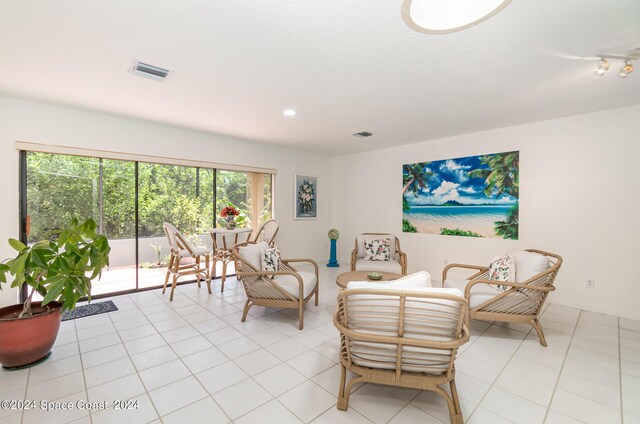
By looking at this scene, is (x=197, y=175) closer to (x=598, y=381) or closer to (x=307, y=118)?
(x=307, y=118)

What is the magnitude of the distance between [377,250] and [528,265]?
2072mm

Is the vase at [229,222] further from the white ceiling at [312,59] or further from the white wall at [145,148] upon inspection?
the white ceiling at [312,59]

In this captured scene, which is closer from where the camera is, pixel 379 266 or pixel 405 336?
pixel 405 336

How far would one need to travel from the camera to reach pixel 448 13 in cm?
147

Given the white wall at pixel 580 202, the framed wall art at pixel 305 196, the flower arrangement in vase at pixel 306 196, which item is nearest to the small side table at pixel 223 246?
the framed wall art at pixel 305 196

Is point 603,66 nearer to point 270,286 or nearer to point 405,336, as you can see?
point 405,336

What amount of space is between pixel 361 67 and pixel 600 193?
353cm

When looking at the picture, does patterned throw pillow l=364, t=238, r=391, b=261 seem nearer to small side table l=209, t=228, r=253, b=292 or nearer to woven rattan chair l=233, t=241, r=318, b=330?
woven rattan chair l=233, t=241, r=318, b=330

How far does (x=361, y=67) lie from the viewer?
7.77ft

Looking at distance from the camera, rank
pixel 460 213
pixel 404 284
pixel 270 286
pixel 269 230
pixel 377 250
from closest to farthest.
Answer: pixel 404 284
pixel 270 286
pixel 377 250
pixel 460 213
pixel 269 230

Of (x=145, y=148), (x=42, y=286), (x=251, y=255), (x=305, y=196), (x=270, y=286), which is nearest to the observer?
(x=42, y=286)

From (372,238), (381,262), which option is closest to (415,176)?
(372,238)

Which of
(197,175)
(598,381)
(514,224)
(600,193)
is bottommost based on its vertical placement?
(598,381)

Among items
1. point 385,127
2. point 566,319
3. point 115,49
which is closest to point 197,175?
point 115,49
